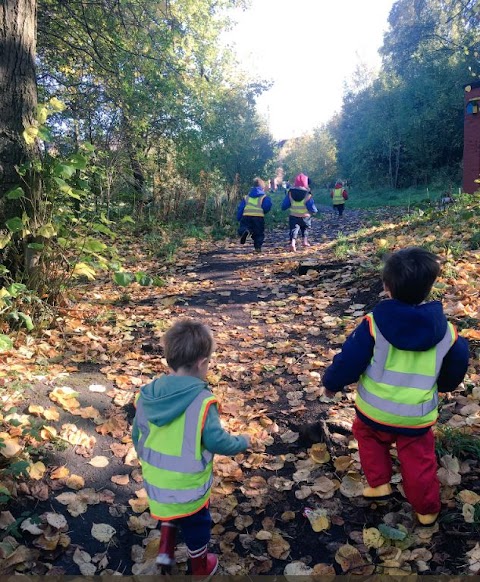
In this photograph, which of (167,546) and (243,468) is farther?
(243,468)

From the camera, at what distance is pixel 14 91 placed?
435 centimetres

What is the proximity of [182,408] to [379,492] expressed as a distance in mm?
1263

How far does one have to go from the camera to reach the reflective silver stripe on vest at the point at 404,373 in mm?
2207

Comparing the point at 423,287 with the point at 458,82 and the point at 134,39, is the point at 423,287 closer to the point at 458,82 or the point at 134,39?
the point at 134,39

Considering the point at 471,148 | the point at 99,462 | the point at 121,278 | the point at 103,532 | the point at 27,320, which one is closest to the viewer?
the point at 103,532

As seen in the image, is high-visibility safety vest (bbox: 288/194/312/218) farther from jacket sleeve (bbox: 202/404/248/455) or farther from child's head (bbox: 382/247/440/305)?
jacket sleeve (bbox: 202/404/248/455)

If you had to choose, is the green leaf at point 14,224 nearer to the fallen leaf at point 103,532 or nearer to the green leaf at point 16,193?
the green leaf at point 16,193

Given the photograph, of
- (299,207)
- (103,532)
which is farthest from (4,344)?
(299,207)

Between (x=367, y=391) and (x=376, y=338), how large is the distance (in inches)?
12.1

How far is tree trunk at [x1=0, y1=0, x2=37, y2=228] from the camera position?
427 cm

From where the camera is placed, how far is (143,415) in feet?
6.64

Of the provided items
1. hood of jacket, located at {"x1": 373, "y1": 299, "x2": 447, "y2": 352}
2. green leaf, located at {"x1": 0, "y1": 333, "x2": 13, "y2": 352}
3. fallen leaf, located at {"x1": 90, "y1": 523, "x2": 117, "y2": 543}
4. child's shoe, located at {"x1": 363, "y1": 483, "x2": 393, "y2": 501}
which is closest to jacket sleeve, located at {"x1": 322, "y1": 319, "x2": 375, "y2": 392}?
hood of jacket, located at {"x1": 373, "y1": 299, "x2": 447, "y2": 352}

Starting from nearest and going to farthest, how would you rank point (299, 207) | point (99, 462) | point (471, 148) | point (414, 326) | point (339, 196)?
point (414, 326), point (99, 462), point (299, 207), point (471, 148), point (339, 196)

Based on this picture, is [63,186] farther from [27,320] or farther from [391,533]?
[391,533]
